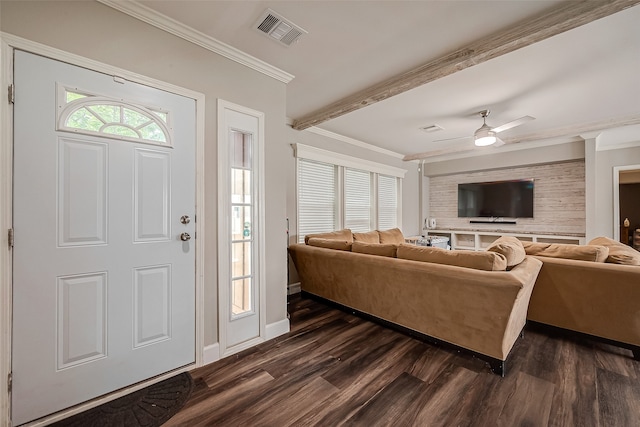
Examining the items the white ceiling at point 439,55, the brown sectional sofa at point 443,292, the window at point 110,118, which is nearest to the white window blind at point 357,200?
the white ceiling at point 439,55

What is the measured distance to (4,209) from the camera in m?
1.41

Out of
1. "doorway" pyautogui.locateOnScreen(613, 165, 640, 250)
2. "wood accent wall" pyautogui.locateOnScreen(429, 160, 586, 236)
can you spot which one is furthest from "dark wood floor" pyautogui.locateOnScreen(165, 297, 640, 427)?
"doorway" pyautogui.locateOnScreen(613, 165, 640, 250)

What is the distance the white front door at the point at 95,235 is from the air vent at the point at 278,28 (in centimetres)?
85

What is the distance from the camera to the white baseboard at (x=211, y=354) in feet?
6.88

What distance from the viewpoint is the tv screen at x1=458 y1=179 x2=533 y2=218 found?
5574 millimetres

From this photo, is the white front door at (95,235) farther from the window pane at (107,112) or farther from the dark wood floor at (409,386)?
the dark wood floor at (409,386)

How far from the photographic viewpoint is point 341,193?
4852 millimetres

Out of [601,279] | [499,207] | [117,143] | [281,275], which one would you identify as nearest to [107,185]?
[117,143]

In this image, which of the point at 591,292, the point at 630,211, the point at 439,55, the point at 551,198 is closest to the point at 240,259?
the point at 439,55

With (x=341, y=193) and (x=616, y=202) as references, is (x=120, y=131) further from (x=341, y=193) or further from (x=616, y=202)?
(x=616, y=202)

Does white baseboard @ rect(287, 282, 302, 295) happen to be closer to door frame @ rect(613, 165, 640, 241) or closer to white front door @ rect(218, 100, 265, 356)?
white front door @ rect(218, 100, 265, 356)

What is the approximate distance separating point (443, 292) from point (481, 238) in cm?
488

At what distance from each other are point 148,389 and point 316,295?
2112 millimetres

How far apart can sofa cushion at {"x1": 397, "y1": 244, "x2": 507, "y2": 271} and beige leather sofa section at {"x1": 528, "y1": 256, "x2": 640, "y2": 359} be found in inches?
34.9
